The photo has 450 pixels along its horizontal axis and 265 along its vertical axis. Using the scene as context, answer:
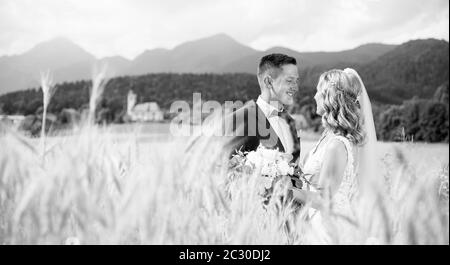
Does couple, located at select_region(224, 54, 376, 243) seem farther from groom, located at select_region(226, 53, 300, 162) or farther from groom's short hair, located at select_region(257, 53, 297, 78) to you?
groom's short hair, located at select_region(257, 53, 297, 78)

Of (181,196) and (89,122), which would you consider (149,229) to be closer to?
(181,196)

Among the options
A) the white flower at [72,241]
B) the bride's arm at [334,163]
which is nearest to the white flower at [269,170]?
the bride's arm at [334,163]

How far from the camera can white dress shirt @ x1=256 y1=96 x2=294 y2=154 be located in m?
3.93

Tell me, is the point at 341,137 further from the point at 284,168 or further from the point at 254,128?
the point at 254,128

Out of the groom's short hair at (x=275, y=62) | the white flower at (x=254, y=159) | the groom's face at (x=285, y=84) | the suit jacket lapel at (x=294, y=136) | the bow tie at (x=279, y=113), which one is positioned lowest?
the white flower at (x=254, y=159)

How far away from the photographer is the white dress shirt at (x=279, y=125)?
12.9ft

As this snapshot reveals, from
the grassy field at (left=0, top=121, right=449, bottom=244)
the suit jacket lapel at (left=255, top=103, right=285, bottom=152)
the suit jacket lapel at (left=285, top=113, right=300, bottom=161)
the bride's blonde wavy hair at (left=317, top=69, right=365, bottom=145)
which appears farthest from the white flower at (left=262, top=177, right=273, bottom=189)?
the suit jacket lapel at (left=285, top=113, right=300, bottom=161)

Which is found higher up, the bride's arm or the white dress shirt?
the white dress shirt

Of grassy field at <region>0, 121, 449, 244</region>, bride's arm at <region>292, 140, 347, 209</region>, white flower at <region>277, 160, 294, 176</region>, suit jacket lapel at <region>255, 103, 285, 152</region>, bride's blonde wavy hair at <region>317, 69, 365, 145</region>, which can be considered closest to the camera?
grassy field at <region>0, 121, 449, 244</region>

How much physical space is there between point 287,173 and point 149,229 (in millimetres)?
1299

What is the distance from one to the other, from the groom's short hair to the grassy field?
7.50 ft

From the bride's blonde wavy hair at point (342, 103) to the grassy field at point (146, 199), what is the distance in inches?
52.1

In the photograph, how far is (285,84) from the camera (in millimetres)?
3926

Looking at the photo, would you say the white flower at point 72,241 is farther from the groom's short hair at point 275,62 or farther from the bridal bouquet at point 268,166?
the groom's short hair at point 275,62
